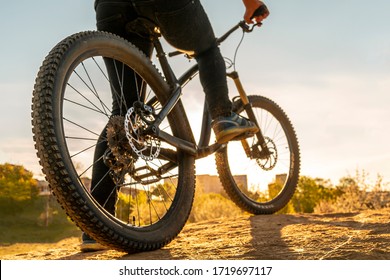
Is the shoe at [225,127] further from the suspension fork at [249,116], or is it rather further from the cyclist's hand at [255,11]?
the suspension fork at [249,116]

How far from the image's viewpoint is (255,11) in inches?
115

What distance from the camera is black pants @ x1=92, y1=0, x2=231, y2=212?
7.55 ft

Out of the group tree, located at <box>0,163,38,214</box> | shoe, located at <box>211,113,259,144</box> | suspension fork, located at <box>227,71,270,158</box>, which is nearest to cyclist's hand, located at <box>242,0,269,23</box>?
shoe, located at <box>211,113,259,144</box>

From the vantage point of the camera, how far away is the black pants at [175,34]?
90.6 inches

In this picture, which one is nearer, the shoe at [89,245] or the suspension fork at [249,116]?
the shoe at [89,245]

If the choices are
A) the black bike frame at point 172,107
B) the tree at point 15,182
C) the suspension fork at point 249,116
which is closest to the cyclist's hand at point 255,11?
the black bike frame at point 172,107

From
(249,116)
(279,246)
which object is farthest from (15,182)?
(279,246)

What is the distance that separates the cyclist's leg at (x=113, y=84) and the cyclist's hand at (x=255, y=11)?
757 millimetres

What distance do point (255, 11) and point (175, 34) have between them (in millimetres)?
788

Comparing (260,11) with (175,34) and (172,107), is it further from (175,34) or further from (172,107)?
(172,107)

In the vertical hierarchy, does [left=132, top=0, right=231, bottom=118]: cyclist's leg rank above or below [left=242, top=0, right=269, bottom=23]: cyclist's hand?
below

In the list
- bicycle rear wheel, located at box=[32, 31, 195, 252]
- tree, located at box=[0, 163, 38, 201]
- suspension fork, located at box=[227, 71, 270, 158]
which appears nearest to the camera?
bicycle rear wheel, located at box=[32, 31, 195, 252]

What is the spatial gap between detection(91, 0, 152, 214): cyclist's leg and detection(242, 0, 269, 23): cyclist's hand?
76 cm

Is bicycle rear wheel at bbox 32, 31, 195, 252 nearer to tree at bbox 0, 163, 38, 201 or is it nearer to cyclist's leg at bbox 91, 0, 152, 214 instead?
cyclist's leg at bbox 91, 0, 152, 214
